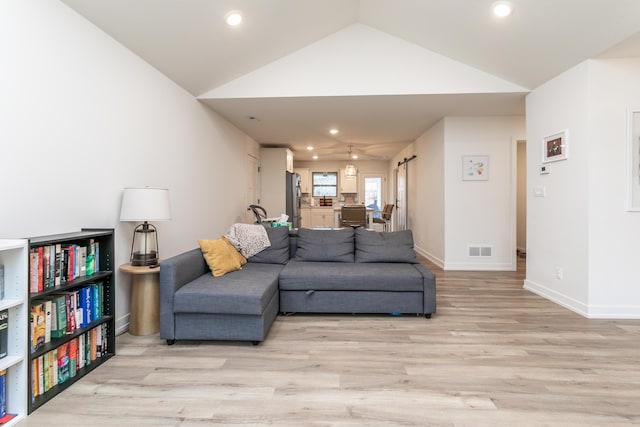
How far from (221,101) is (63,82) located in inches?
86.7

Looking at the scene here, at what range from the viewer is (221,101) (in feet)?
14.1

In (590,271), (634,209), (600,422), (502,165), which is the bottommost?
(600,422)

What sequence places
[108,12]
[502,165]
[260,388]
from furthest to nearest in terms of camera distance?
[502,165]
[108,12]
[260,388]

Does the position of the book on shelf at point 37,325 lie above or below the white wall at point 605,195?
below

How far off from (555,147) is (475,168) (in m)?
1.62

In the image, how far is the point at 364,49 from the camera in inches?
157

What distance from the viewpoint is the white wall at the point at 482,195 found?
5109mm

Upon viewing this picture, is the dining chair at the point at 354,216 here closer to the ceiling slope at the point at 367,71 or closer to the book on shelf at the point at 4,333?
the ceiling slope at the point at 367,71

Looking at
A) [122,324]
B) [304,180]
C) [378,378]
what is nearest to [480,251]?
[378,378]

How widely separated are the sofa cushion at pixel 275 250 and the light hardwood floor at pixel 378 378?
858 mm

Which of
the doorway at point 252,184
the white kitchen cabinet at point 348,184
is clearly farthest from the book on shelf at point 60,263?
the white kitchen cabinet at point 348,184

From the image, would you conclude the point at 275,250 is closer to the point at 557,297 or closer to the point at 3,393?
the point at 3,393

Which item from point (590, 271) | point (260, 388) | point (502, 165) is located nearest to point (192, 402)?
point (260, 388)

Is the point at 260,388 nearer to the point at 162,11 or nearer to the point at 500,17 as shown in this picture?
the point at 162,11
